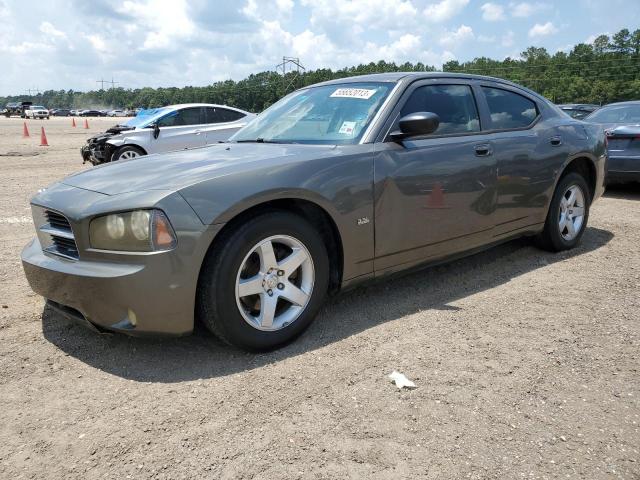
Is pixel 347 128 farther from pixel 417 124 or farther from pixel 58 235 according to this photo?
pixel 58 235

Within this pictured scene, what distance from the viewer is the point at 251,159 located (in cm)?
313

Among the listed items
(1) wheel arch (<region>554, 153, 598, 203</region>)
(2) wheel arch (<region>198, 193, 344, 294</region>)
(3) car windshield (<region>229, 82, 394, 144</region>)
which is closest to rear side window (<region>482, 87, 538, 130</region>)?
(1) wheel arch (<region>554, 153, 598, 203</region>)

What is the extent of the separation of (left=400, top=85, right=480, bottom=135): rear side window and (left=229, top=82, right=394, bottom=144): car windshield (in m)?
0.22

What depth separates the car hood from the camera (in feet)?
9.39

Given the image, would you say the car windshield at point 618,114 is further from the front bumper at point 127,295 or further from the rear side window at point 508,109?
the front bumper at point 127,295

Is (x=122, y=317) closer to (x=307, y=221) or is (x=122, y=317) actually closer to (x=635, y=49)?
(x=307, y=221)

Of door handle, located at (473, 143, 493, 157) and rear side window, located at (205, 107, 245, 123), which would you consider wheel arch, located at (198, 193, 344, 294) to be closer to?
door handle, located at (473, 143, 493, 157)

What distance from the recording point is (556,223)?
16.1ft

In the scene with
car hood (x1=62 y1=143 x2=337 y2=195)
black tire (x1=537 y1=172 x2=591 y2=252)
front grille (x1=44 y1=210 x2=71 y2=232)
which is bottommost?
black tire (x1=537 y1=172 x2=591 y2=252)

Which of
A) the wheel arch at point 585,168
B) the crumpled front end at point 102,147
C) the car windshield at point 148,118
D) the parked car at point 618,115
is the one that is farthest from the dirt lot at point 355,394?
the car windshield at point 148,118

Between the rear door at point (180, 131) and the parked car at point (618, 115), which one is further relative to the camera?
the rear door at point (180, 131)

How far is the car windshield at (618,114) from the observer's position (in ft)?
27.2

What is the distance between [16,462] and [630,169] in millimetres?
8234

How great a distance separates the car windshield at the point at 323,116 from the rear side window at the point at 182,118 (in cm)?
742
